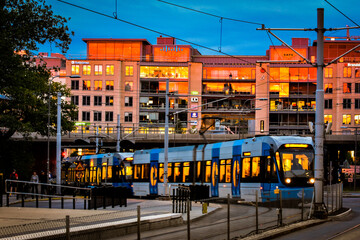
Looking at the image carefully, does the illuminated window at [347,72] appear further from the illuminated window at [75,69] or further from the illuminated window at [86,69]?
the illuminated window at [75,69]

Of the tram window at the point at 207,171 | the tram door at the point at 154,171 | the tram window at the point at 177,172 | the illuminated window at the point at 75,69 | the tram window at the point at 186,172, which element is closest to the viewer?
the tram window at the point at 207,171

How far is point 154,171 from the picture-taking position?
3691 cm

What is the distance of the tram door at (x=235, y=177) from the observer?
2809cm

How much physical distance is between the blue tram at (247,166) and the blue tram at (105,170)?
168 inches

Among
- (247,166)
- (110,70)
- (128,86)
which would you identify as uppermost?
(110,70)

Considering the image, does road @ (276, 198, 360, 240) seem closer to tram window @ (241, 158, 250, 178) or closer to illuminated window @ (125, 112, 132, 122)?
tram window @ (241, 158, 250, 178)

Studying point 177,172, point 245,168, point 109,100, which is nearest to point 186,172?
point 177,172

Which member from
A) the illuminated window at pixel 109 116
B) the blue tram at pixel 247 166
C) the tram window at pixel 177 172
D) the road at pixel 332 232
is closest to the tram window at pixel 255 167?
the blue tram at pixel 247 166

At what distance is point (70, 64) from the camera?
102375 mm

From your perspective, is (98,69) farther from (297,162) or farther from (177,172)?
(297,162)

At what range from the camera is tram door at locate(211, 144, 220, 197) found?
30.2 metres

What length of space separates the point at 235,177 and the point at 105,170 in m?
16.0

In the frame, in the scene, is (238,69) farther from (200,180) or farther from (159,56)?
(200,180)

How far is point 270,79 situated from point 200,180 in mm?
70820
